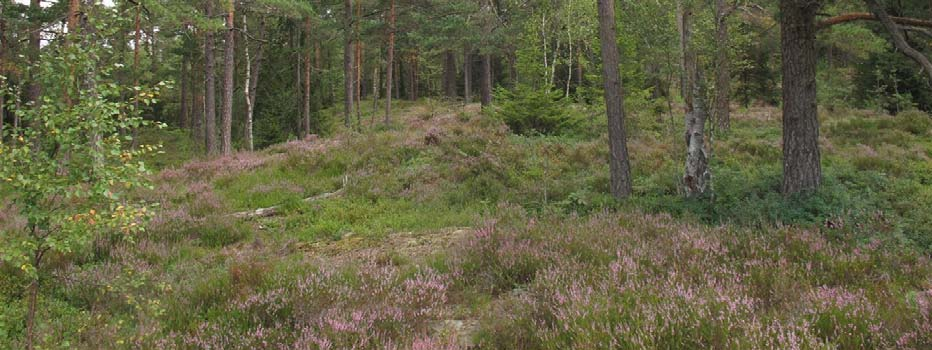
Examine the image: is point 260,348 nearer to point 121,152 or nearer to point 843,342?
point 121,152

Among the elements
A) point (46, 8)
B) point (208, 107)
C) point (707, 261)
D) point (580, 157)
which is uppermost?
point (46, 8)

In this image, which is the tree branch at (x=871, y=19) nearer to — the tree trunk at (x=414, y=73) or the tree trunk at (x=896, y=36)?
the tree trunk at (x=896, y=36)

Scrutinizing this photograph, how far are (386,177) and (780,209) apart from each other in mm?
8569

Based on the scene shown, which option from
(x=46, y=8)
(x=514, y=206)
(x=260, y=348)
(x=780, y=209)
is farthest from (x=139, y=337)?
(x=46, y=8)

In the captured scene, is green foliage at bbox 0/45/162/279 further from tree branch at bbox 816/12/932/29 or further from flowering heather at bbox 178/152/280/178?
flowering heather at bbox 178/152/280/178

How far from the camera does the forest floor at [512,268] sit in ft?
12.5

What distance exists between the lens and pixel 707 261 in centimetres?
524

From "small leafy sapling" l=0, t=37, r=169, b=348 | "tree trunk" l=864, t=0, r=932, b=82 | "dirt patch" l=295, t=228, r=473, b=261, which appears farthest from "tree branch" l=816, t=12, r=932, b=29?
"small leafy sapling" l=0, t=37, r=169, b=348

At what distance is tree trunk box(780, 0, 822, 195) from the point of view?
822 cm

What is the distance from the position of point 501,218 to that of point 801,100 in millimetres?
5435

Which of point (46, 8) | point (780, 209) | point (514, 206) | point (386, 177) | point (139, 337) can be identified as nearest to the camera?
point (139, 337)

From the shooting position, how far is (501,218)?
329 inches

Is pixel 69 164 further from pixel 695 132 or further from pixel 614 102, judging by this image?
pixel 695 132

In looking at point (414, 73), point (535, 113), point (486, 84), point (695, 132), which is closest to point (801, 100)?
point (695, 132)
